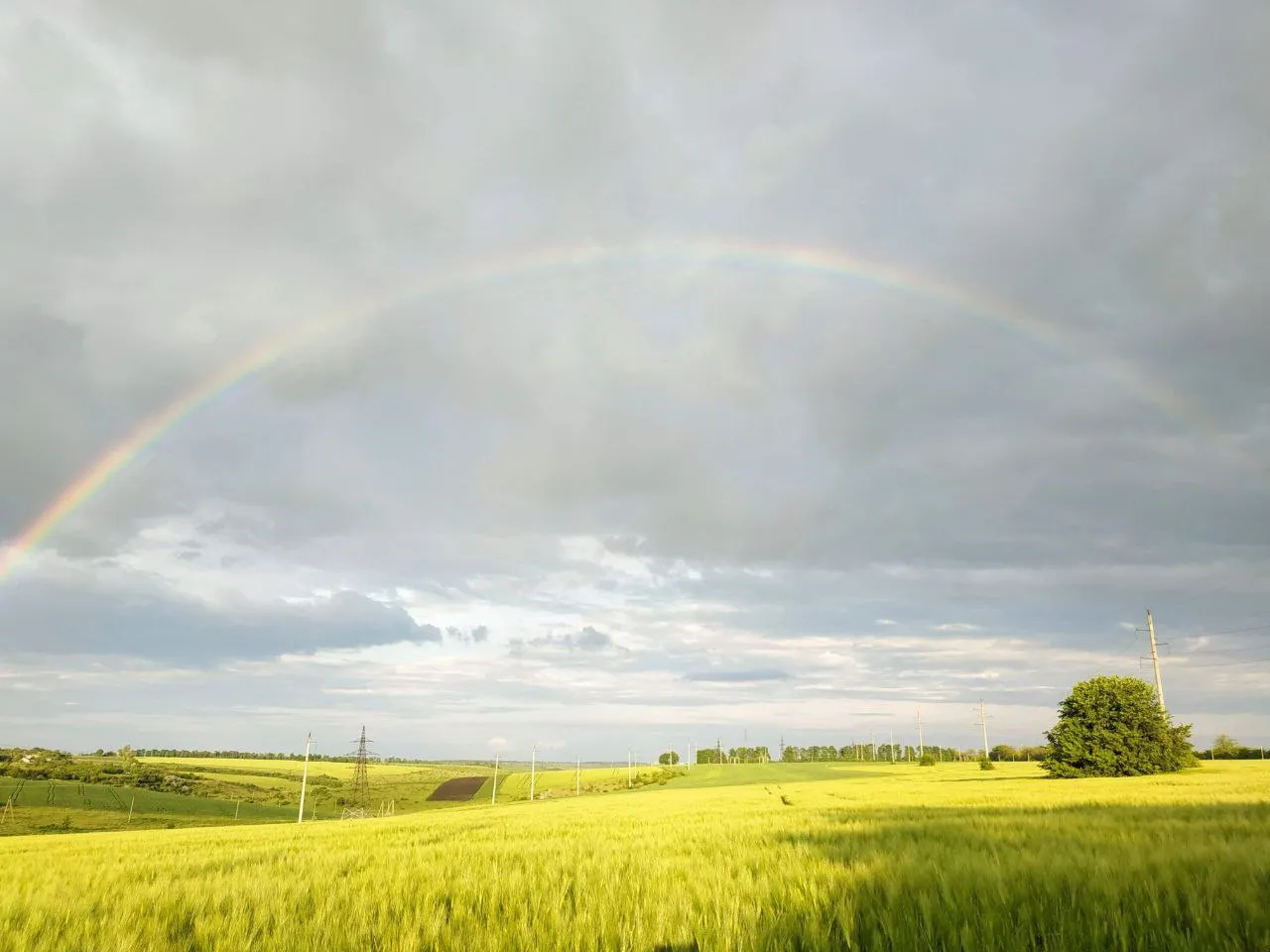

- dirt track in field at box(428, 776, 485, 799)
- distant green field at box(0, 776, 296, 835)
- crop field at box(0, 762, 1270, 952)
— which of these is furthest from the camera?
dirt track in field at box(428, 776, 485, 799)

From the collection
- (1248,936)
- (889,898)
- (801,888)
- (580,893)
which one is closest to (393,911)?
(580,893)

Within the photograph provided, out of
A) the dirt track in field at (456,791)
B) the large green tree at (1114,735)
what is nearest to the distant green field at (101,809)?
the dirt track in field at (456,791)

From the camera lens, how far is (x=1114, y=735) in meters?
38.5

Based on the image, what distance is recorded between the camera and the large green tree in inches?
1512

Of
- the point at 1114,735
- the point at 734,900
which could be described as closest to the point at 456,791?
the point at 1114,735

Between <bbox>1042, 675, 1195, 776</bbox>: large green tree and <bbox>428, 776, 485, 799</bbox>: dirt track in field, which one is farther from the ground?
<bbox>1042, 675, 1195, 776</bbox>: large green tree

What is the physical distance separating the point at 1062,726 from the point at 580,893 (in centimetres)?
4514

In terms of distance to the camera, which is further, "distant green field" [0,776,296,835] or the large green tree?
"distant green field" [0,776,296,835]

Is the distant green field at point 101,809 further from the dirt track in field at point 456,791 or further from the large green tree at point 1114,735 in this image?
the large green tree at point 1114,735

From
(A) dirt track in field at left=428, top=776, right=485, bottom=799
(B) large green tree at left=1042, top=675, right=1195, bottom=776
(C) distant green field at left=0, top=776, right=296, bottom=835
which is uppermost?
(B) large green tree at left=1042, top=675, right=1195, bottom=776

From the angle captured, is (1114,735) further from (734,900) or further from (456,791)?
(456,791)

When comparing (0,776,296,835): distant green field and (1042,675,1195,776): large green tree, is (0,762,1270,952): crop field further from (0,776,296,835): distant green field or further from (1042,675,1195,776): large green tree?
(0,776,296,835): distant green field

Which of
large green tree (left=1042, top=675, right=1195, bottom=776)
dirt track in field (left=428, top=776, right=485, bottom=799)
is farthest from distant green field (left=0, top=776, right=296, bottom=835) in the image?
large green tree (left=1042, top=675, right=1195, bottom=776)

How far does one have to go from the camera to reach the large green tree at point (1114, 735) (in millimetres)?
38406
